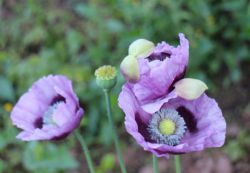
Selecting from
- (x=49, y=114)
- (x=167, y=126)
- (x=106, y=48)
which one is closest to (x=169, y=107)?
(x=167, y=126)

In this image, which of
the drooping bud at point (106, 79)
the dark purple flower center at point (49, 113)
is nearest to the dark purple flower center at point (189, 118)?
the drooping bud at point (106, 79)

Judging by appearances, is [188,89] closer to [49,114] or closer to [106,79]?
[106,79]

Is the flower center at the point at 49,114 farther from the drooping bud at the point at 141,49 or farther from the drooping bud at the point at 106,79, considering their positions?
the drooping bud at the point at 141,49

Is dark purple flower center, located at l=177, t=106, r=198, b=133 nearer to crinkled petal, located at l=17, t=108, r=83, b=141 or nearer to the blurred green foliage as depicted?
crinkled petal, located at l=17, t=108, r=83, b=141

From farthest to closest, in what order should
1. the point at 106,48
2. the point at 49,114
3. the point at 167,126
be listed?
the point at 106,48, the point at 49,114, the point at 167,126

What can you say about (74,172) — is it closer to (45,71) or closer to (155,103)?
(45,71)

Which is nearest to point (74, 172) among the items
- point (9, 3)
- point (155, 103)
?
point (9, 3)

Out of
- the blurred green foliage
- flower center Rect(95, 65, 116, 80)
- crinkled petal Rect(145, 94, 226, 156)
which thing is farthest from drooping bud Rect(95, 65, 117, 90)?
the blurred green foliage
